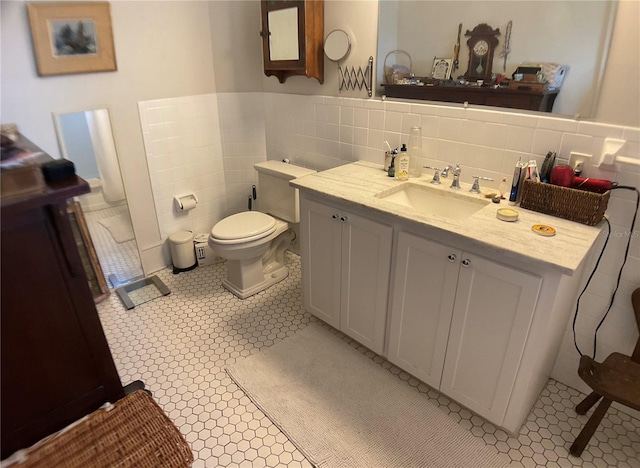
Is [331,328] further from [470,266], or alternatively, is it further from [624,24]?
[624,24]

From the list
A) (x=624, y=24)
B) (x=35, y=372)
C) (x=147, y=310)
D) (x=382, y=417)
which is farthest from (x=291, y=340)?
(x=624, y=24)

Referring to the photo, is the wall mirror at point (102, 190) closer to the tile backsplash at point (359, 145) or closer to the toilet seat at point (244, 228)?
the tile backsplash at point (359, 145)

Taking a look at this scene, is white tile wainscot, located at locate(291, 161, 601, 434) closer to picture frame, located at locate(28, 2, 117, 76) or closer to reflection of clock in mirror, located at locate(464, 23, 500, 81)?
reflection of clock in mirror, located at locate(464, 23, 500, 81)

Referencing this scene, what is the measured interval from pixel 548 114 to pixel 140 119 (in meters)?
2.30

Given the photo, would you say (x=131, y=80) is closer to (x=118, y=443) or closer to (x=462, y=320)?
(x=118, y=443)

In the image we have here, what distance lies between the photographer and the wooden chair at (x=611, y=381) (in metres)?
1.50

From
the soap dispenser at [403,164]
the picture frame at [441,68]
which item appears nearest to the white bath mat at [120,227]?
the soap dispenser at [403,164]

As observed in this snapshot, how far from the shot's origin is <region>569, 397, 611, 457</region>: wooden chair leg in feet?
5.09

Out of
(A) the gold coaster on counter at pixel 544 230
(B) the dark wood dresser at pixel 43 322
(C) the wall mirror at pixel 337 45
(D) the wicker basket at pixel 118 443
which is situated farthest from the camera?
(C) the wall mirror at pixel 337 45

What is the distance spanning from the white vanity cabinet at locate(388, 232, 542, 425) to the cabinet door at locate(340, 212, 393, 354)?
75 mm

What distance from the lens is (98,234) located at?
8.28 ft

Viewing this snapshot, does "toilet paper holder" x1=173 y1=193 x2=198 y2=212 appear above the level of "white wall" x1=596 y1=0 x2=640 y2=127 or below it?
below

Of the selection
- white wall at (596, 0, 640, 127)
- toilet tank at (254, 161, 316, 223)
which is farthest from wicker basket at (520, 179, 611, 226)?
toilet tank at (254, 161, 316, 223)

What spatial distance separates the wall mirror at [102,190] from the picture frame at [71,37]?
25cm
